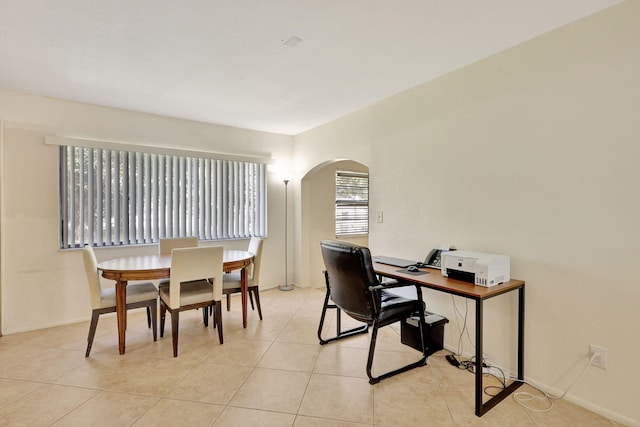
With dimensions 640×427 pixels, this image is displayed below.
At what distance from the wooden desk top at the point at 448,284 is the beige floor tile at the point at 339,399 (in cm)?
82

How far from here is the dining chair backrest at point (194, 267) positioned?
8.75 ft

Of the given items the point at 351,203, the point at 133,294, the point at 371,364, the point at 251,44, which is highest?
the point at 251,44

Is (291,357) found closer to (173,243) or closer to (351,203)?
(173,243)

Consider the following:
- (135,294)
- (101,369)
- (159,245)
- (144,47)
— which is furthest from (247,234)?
(144,47)

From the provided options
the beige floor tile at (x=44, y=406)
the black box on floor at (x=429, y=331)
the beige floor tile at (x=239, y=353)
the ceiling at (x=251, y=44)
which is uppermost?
the ceiling at (x=251, y=44)

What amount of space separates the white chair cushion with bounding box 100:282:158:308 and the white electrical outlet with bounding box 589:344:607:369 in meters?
3.39

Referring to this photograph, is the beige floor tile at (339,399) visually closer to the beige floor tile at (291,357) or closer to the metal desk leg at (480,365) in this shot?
the beige floor tile at (291,357)

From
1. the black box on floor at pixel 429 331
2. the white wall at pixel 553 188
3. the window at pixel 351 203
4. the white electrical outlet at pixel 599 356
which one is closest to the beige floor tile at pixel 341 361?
the black box on floor at pixel 429 331

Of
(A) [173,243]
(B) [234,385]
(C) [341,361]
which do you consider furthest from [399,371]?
(A) [173,243]

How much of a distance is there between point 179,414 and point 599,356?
8.56 ft

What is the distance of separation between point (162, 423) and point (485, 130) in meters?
3.02

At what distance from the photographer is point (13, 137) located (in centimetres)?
315

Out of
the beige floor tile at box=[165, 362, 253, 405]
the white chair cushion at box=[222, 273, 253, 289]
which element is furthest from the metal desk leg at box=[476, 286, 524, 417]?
the white chair cushion at box=[222, 273, 253, 289]

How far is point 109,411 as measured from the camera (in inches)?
76.3
